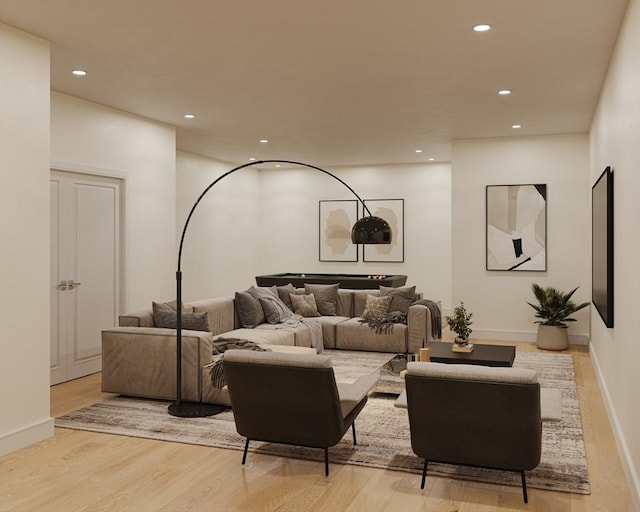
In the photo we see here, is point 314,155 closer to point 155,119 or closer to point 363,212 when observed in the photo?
point 363,212

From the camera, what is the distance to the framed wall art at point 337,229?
11.4m

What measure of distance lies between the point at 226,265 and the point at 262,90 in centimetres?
542

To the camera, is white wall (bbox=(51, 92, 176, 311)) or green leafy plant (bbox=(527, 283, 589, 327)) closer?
white wall (bbox=(51, 92, 176, 311))

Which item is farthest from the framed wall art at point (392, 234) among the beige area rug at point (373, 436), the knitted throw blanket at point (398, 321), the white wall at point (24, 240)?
the white wall at point (24, 240)

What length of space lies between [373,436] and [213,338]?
2.25 metres

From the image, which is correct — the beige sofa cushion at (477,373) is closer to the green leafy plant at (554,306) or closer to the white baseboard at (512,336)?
the green leafy plant at (554,306)

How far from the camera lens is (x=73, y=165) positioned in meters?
5.89

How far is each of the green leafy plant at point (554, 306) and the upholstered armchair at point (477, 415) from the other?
4.80 meters

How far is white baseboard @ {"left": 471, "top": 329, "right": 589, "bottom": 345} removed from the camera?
26.1 feet

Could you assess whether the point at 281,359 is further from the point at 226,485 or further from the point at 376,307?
the point at 376,307

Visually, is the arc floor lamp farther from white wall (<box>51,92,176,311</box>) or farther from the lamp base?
white wall (<box>51,92,176,311</box>)

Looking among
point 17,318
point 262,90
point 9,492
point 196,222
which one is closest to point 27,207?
point 17,318

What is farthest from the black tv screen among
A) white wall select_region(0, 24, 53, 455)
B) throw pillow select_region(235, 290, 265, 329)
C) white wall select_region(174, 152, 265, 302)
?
white wall select_region(174, 152, 265, 302)

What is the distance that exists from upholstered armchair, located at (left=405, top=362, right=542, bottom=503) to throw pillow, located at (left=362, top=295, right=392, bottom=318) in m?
4.36
